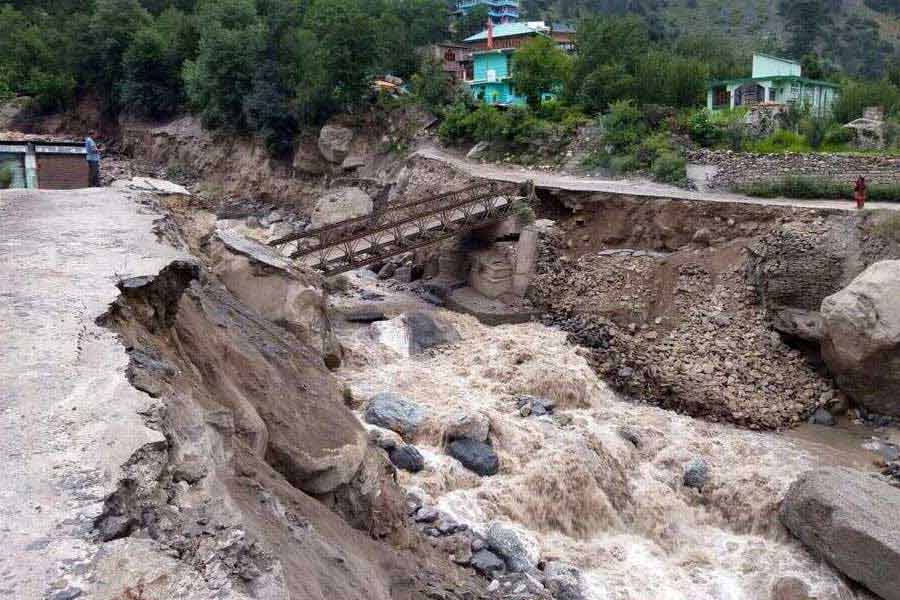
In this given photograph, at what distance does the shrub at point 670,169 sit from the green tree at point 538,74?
9614 mm

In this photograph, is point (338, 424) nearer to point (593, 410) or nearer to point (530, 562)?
point (530, 562)

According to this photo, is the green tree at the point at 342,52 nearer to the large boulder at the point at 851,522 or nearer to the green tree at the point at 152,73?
the green tree at the point at 152,73

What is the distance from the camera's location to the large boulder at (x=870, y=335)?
47.8 ft

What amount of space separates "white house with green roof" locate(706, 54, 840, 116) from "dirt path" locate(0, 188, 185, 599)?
29.4 m

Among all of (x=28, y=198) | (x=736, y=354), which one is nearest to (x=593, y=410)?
(x=736, y=354)

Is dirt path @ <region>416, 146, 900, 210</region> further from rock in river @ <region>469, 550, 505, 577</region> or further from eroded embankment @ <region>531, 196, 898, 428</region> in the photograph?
rock in river @ <region>469, 550, 505, 577</region>

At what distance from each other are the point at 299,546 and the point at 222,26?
34.6 meters

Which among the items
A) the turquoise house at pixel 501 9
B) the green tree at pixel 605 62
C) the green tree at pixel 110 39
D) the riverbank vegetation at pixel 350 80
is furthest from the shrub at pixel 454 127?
the turquoise house at pixel 501 9

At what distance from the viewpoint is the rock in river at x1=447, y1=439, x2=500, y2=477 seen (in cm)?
1193

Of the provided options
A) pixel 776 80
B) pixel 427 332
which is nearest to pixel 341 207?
pixel 427 332

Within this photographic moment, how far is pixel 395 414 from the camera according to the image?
13.0 m

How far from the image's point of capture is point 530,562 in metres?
9.98

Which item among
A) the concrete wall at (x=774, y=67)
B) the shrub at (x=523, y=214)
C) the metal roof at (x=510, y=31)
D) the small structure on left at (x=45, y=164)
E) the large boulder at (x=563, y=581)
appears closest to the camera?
the large boulder at (x=563, y=581)

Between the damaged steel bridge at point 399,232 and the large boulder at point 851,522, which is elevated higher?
the damaged steel bridge at point 399,232
